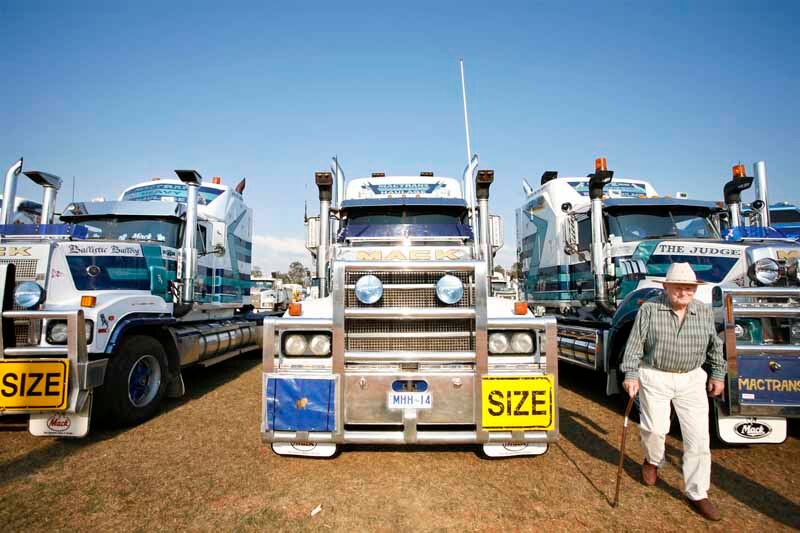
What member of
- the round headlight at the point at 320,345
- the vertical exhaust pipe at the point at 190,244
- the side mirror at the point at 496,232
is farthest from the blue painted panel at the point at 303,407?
the vertical exhaust pipe at the point at 190,244

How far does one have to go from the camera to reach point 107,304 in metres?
4.77

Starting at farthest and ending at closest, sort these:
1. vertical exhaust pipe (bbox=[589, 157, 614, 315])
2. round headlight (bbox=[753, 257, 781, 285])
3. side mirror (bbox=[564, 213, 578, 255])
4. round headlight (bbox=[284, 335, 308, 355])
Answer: side mirror (bbox=[564, 213, 578, 255]) < vertical exhaust pipe (bbox=[589, 157, 614, 315]) < round headlight (bbox=[753, 257, 781, 285]) < round headlight (bbox=[284, 335, 308, 355])

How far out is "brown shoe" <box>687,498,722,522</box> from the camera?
9.91ft

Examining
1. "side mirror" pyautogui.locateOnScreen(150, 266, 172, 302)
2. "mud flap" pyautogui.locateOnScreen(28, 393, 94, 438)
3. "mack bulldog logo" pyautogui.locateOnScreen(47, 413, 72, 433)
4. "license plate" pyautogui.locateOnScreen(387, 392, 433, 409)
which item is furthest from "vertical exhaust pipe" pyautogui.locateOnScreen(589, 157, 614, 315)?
"mack bulldog logo" pyautogui.locateOnScreen(47, 413, 72, 433)

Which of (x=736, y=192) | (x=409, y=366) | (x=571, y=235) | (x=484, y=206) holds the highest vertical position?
(x=736, y=192)

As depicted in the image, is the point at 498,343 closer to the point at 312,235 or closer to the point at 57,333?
the point at 312,235

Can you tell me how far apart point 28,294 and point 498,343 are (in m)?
5.06

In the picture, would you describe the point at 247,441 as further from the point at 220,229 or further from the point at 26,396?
the point at 220,229

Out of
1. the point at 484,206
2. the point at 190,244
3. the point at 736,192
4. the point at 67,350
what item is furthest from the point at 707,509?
the point at 190,244

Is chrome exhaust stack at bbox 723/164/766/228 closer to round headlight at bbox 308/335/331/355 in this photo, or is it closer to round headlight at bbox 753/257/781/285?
round headlight at bbox 753/257/781/285

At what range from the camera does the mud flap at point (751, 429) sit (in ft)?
13.2

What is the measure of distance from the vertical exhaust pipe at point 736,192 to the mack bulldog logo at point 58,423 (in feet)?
30.1

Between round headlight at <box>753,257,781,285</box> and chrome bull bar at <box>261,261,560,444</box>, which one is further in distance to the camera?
round headlight at <box>753,257,781,285</box>

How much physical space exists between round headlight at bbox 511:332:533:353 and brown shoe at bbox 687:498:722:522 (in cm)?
159
